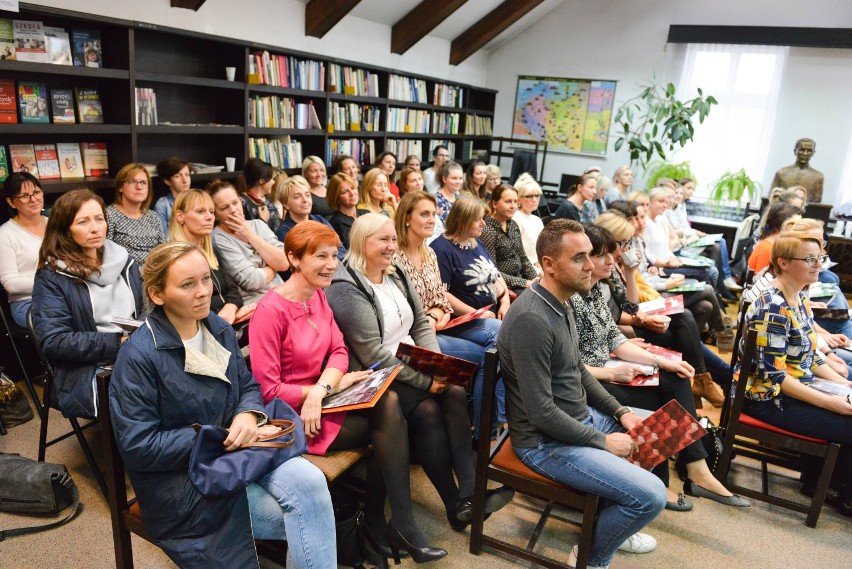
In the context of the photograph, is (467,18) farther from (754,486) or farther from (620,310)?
(754,486)

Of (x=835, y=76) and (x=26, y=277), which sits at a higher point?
(x=835, y=76)

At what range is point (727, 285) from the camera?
6418mm

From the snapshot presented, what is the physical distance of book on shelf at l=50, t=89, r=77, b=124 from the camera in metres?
3.57

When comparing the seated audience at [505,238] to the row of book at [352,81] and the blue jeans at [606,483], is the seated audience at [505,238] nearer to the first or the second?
the blue jeans at [606,483]

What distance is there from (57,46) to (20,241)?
125 cm

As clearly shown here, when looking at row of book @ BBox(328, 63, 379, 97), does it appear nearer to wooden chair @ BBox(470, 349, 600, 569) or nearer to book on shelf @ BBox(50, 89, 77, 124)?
book on shelf @ BBox(50, 89, 77, 124)

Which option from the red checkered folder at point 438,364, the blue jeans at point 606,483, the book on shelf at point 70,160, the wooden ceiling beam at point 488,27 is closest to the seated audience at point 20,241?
the book on shelf at point 70,160

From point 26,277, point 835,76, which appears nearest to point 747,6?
point 835,76

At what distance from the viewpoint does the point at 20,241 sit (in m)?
3.03

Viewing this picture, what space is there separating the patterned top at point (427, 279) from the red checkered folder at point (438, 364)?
0.68 meters

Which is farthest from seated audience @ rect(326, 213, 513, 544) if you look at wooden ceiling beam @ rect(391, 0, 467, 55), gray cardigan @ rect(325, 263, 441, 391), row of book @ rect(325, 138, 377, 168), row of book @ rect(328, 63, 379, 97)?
wooden ceiling beam @ rect(391, 0, 467, 55)

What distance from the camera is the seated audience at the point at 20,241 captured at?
297 cm

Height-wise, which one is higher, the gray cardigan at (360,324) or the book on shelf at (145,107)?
the book on shelf at (145,107)

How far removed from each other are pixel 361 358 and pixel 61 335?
1116 mm
